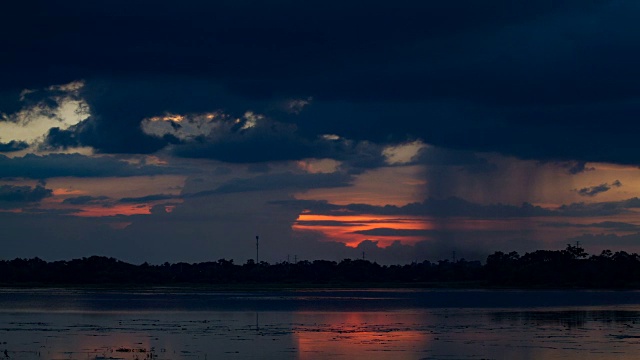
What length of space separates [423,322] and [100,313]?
106 feet

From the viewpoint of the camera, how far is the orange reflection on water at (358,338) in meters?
49.2

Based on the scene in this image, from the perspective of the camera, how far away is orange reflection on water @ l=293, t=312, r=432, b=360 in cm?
4916

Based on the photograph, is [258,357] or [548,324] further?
[548,324]

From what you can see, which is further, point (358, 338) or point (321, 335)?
point (321, 335)

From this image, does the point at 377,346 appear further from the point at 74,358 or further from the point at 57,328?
the point at 57,328

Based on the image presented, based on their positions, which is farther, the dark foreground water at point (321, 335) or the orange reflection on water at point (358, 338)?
the orange reflection on water at point (358, 338)

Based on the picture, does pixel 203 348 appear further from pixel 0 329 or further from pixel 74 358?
pixel 0 329

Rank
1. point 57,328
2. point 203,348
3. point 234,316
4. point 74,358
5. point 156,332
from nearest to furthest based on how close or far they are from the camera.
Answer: point 74,358, point 203,348, point 156,332, point 57,328, point 234,316

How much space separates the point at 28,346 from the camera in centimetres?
5159

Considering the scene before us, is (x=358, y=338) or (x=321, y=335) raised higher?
(x=321, y=335)

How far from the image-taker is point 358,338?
2254 inches

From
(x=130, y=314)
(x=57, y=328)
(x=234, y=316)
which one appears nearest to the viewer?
(x=57, y=328)

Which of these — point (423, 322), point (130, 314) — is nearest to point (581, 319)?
point (423, 322)

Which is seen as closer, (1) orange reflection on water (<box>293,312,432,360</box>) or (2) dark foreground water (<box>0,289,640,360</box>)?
(2) dark foreground water (<box>0,289,640,360</box>)
